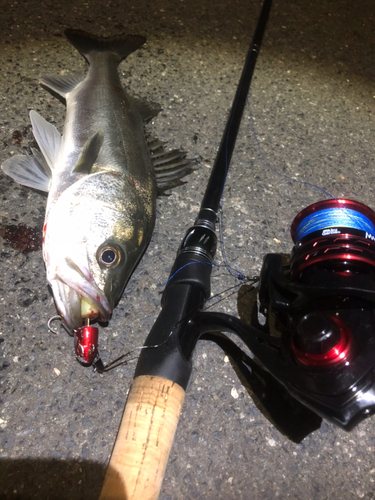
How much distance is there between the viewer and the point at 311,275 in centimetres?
124

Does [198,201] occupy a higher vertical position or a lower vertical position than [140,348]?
higher

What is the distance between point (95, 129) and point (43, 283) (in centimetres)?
79

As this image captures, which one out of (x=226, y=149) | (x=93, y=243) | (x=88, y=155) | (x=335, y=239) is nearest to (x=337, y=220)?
(x=335, y=239)

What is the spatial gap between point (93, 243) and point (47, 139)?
708 millimetres

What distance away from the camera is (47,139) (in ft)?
5.98

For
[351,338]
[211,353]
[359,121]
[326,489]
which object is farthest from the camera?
[359,121]

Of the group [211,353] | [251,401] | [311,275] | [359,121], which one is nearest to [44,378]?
[211,353]

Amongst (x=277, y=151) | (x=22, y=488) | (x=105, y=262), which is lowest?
(x=22, y=488)

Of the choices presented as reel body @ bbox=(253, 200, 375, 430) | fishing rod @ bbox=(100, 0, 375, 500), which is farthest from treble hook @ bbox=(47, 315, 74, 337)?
reel body @ bbox=(253, 200, 375, 430)

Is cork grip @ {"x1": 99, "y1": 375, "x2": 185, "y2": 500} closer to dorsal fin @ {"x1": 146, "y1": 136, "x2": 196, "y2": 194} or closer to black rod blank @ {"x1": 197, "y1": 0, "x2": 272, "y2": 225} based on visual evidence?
black rod blank @ {"x1": 197, "y1": 0, "x2": 272, "y2": 225}

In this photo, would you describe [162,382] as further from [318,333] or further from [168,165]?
[168,165]

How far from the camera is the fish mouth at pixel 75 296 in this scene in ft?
4.47

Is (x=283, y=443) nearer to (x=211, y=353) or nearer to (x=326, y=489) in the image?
(x=326, y=489)

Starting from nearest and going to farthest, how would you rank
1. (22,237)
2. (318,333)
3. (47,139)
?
1. (318,333)
2. (22,237)
3. (47,139)
